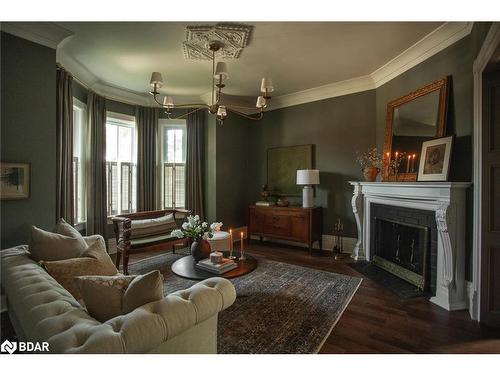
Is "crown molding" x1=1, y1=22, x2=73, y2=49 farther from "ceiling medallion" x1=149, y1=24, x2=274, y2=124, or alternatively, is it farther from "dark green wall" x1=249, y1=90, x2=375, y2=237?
"dark green wall" x1=249, y1=90, x2=375, y2=237

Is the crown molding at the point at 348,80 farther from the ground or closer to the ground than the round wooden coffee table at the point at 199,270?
farther from the ground

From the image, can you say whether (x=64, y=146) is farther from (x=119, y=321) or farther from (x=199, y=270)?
(x=119, y=321)

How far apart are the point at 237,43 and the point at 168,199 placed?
3.25m

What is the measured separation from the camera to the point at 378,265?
361 cm

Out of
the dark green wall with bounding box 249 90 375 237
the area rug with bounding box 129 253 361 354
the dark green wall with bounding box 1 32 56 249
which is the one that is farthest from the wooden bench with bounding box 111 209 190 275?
the dark green wall with bounding box 249 90 375 237

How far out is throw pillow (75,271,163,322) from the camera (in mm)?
1229

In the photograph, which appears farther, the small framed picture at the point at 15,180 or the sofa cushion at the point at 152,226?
the sofa cushion at the point at 152,226

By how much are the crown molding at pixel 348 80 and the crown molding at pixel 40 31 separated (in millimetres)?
604

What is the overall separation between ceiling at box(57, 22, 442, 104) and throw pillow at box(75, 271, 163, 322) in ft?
8.29

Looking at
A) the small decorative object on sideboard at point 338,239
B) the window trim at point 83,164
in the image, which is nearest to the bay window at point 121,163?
the window trim at point 83,164

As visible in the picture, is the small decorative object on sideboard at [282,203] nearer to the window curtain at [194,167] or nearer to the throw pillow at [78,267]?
the window curtain at [194,167]

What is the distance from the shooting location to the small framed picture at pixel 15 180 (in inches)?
91.0

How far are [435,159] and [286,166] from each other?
8.61 ft
